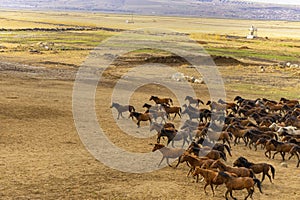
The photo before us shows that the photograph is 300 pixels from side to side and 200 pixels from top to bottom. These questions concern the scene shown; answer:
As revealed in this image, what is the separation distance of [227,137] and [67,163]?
6289mm

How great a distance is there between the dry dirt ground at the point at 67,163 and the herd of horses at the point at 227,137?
49 centimetres

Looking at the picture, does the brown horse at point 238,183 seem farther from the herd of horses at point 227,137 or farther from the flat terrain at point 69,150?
the flat terrain at point 69,150

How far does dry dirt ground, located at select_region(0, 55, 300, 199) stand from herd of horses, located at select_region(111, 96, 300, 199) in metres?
0.49

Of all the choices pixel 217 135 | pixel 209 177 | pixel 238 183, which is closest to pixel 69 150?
pixel 217 135

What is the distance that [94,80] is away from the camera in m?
32.3

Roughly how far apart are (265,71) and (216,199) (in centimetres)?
3195

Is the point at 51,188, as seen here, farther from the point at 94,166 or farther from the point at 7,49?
the point at 7,49

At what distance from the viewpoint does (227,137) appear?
16.9 metres

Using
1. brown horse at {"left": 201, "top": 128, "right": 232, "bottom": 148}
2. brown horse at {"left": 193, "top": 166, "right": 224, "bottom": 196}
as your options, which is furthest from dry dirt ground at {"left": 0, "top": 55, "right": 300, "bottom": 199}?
brown horse at {"left": 201, "top": 128, "right": 232, "bottom": 148}

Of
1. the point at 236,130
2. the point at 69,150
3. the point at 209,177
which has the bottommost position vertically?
the point at 69,150

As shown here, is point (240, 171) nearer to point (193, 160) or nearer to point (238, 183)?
point (238, 183)

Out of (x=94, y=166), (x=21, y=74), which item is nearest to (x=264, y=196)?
(x=94, y=166)

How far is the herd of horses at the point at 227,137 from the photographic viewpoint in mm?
12133

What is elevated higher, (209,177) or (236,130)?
(236,130)
